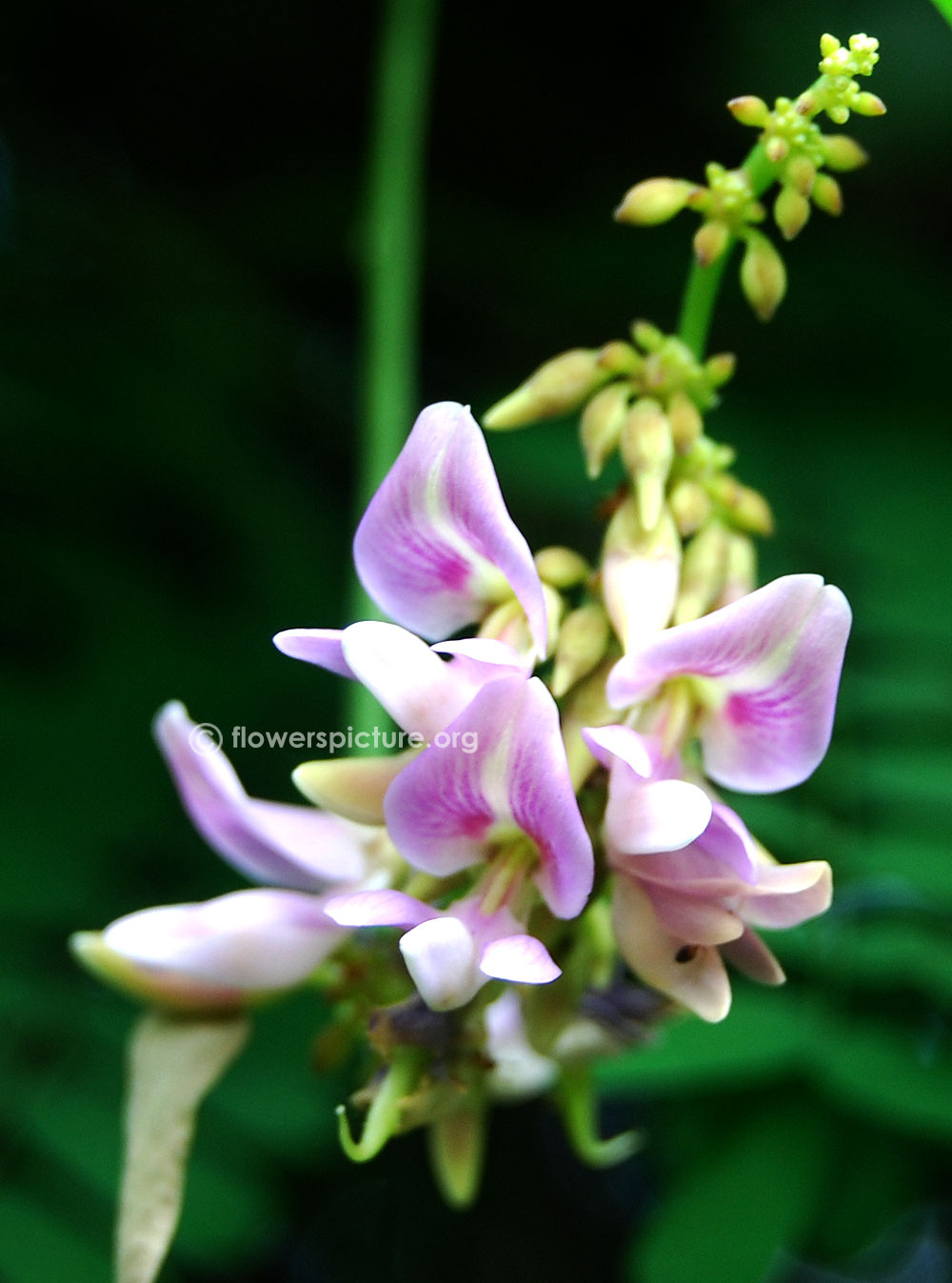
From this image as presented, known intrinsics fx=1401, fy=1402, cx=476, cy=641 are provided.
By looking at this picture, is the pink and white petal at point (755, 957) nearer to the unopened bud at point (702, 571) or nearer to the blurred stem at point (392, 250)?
the unopened bud at point (702, 571)

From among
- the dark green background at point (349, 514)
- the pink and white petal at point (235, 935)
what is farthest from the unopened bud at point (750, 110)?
the dark green background at point (349, 514)

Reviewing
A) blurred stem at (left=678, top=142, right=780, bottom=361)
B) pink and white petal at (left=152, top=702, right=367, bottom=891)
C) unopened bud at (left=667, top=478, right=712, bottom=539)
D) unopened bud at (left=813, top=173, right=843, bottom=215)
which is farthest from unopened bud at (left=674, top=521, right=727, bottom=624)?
pink and white petal at (left=152, top=702, right=367, bottom=891)

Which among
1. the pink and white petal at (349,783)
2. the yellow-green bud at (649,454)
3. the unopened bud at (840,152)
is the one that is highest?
the unopened bud at (840,152)

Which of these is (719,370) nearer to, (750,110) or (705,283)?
(705,283)

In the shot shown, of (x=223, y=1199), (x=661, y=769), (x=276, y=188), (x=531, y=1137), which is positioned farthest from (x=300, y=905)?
(x=276, y=188)

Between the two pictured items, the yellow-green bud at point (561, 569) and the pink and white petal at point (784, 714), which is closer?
the pink and white petal at point (784, 714)

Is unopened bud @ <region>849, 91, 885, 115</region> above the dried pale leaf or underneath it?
above

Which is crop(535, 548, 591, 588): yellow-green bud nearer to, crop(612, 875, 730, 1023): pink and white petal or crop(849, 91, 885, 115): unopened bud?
crop(612, 875, 730, 1023): pink and white petal

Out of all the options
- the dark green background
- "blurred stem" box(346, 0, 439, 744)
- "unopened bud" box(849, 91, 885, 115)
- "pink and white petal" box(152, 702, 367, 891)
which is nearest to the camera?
"unopened bud" box(849, 91, 885, 115)

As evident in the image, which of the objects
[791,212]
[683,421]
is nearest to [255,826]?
[683,421]
